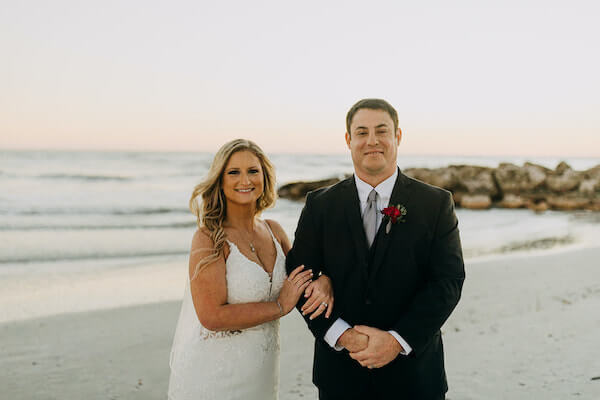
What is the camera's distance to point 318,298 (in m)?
2.62

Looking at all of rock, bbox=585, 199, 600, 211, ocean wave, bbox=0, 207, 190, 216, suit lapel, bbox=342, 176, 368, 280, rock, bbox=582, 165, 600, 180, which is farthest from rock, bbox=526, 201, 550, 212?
suit lapel, bbox=342, 176, 368, 280

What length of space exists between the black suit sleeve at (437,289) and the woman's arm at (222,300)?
624 millimetres

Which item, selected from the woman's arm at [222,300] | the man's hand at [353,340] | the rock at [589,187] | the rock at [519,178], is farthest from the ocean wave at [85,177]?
the man's hand at [353,340]

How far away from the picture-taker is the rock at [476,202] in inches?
804

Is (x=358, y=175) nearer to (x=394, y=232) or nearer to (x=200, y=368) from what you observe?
(x=394, y=232)

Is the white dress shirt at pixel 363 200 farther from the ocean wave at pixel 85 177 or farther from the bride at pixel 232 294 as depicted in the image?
the ocean wave at pixel 85 177

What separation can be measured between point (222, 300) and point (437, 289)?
1.23m

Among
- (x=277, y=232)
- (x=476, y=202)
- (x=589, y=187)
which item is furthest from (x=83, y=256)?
(x=589, y=187)

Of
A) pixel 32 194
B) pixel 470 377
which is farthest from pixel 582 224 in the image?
pixel 32 194

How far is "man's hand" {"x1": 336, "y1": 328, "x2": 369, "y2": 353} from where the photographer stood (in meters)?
2.55

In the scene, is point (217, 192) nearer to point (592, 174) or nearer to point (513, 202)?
point (513, 202)

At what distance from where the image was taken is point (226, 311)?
2.78 metres

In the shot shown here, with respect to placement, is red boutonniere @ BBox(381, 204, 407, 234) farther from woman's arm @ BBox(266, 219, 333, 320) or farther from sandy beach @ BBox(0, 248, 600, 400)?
sandy beach @ BBox(0, 248, 600, 400)

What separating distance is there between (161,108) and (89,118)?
4507mm
